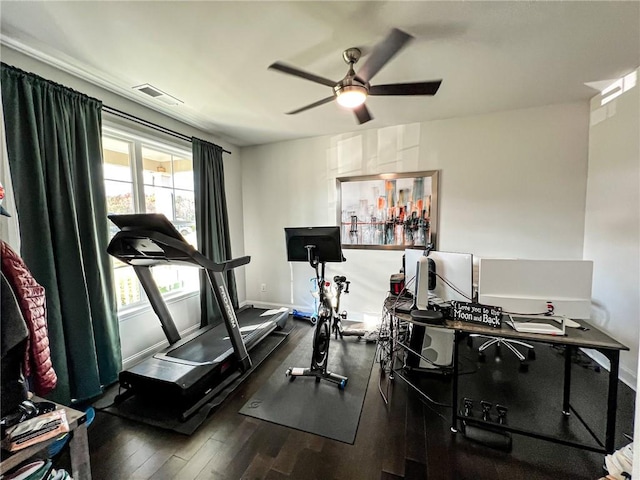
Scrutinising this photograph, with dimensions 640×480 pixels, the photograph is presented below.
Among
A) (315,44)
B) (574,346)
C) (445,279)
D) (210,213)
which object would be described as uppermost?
(315,44)

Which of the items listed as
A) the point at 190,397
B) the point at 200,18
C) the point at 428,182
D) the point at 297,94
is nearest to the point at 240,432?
the point at 190,397

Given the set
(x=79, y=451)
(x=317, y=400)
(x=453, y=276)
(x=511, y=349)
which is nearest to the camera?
(x=79, y=451)

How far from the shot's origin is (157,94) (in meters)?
2.57

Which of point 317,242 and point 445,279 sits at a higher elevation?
point 317,242

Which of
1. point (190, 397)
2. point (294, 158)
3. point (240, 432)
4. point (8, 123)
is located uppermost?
point (294, 158)

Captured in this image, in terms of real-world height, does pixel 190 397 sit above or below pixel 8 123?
below

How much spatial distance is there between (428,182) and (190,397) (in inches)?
134

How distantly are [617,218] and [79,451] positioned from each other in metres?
4.25

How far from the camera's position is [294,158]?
4.05m

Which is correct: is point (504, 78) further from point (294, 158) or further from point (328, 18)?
point (294, 158)

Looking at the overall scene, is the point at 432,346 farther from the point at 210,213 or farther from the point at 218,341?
the point at 210,213

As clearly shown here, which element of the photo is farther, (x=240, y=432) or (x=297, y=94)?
(x=297, y=94)

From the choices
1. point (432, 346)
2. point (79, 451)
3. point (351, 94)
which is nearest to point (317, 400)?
point (432, 346)

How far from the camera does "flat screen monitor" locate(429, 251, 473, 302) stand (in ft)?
6.37
